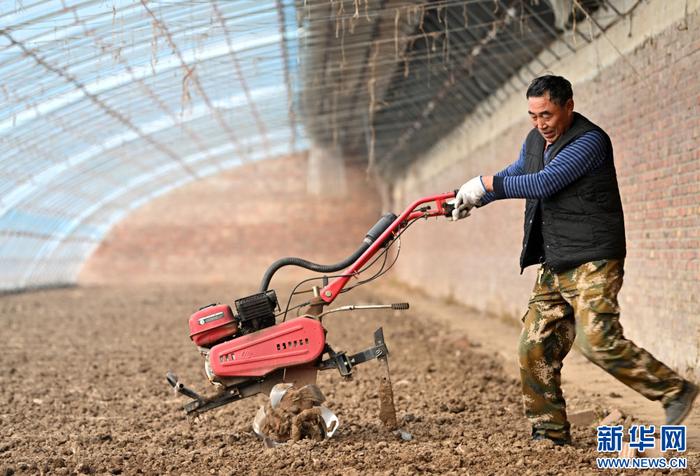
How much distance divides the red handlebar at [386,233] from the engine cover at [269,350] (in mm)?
183

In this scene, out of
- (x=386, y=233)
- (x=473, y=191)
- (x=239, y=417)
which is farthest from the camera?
(x=239, y=417)

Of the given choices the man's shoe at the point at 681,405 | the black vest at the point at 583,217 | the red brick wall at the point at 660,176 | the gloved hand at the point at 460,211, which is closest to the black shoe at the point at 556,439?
the man's shoe at the point at 681,405

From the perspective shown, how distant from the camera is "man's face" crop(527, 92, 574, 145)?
3.89 m

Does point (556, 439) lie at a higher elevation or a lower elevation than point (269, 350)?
lower

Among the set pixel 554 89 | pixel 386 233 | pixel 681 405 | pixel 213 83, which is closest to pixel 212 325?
pixel 386 233

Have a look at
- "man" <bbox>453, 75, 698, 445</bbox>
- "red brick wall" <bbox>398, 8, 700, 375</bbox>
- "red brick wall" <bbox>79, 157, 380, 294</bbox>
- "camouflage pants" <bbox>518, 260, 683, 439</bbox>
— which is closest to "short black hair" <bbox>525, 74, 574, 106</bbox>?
"man" <bbox>453, 75, 698, 445</bbox>

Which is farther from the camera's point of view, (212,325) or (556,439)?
(212,325)

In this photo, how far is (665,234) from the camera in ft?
21.9

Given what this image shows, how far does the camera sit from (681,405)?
368cm

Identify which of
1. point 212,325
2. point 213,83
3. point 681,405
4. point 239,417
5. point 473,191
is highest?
point 213,83

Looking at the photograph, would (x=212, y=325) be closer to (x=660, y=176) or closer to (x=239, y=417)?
(x=239, y=417)

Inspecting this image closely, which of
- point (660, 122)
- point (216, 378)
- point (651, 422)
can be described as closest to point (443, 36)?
point (660, 122)

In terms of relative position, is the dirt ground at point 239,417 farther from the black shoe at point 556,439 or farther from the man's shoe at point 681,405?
the man's shoe at point 681,405

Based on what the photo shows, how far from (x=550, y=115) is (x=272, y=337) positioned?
1661 mm
